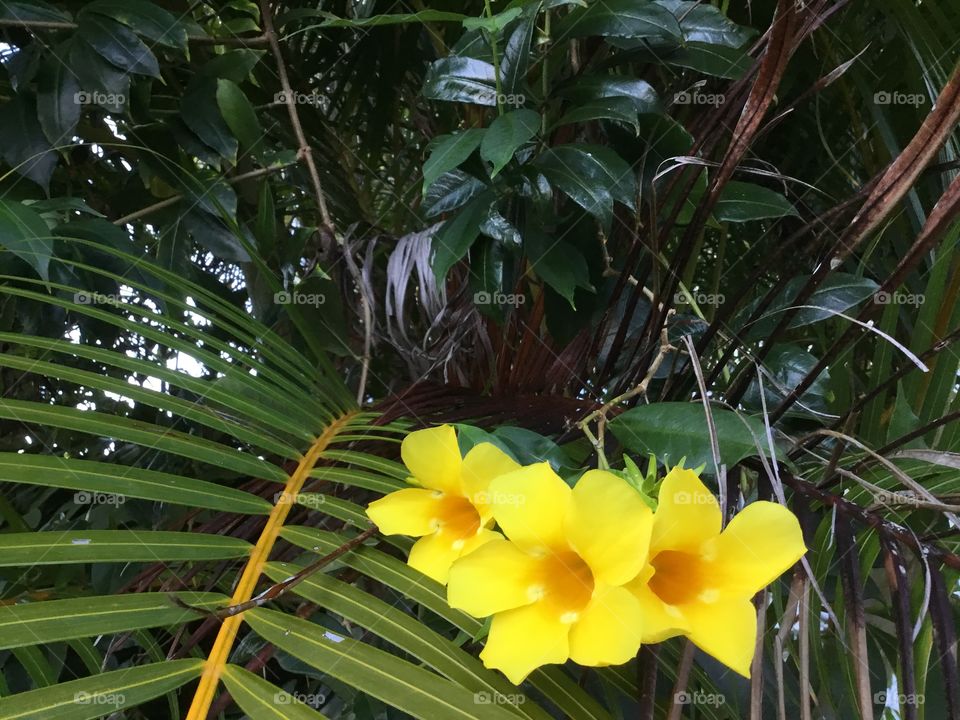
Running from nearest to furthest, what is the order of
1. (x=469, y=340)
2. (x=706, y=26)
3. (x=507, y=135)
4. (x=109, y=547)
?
(x=109, y=547) < (x=507, y=135) < (x=706, y=26) < (x=469, y=340)

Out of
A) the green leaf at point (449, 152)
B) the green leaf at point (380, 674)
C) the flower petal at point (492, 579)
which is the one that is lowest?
the green leaf at point (380, 674)

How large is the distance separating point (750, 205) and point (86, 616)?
0.50 metres

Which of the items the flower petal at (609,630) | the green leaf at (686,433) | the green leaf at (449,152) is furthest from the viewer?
the green leaf at (449,152)

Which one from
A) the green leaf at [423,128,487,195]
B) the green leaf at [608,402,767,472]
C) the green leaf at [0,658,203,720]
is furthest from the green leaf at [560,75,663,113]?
the green leaf at [0,658,203,720]

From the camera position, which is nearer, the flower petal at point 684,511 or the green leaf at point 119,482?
the flower petal at point 684,511

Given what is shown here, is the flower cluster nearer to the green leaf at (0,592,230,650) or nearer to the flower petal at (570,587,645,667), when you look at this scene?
the flower petal at (570,587,645,667)

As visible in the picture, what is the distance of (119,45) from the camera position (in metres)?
0.63

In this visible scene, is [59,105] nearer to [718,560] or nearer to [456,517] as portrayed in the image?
[456,517]

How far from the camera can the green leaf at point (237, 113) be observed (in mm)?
648

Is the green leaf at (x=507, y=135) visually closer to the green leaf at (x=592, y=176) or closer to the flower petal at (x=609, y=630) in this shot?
the green leaf at (x=592, y=176)

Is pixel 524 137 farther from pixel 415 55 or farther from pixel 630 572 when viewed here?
pixel 415 55

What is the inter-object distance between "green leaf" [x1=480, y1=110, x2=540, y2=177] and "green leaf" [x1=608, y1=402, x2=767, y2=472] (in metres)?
0.18

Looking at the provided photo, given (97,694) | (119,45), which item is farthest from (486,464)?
(119,45)

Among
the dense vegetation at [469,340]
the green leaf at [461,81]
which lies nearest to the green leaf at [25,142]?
the dense vegetation at [469,340]
